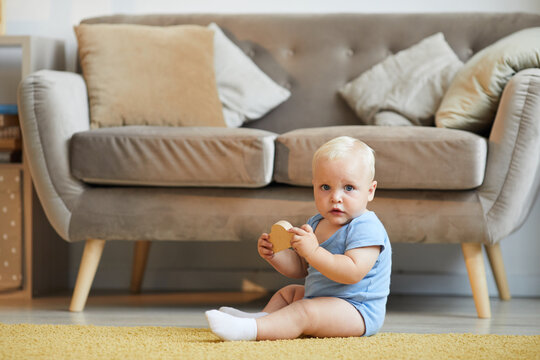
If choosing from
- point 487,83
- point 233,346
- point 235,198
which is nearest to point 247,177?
point 235,198

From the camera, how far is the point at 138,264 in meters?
2.20

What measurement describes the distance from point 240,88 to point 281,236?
1.03 metres

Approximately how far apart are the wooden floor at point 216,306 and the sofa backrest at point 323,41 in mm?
621

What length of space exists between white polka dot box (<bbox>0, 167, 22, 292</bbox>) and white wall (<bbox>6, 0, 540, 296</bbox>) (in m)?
0.33

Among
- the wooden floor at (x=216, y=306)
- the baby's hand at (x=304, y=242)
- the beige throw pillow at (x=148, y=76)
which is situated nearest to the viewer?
the baby's hand at (x=304, y=242)

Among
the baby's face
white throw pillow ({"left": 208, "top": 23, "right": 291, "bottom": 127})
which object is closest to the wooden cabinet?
white throw pillow ({"left": 208, "top": 23, "right": 291, "bottom": 127})

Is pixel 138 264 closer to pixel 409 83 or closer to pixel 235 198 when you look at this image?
pixel 235 198

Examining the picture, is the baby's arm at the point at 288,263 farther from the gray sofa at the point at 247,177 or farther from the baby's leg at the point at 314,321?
the gray sofa at the point at 247,177

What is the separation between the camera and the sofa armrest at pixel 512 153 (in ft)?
5.13

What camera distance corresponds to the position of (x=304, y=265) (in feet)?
4.59

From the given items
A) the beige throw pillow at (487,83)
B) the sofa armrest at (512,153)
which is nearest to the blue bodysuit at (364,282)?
the sofa armrest at (512,153)

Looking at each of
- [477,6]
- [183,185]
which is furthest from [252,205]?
[477,6]

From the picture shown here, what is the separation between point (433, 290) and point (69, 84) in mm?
1348

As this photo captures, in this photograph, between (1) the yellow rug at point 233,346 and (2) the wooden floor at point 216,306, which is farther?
(2) the wooden floor at point 216,306
